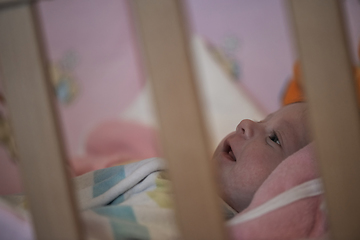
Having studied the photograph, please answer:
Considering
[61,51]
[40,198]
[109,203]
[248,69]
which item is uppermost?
[61,51]

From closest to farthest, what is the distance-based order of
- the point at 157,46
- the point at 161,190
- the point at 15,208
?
the point at 157,46 < the point at 15,208 < the point at 161,190

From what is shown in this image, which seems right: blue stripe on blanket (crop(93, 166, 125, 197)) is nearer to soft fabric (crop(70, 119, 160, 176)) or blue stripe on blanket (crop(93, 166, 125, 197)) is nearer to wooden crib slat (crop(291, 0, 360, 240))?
wooden crib slat (crop(291, 0, 360, 240))

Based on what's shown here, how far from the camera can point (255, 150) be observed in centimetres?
88

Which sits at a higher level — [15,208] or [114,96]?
[114,96]

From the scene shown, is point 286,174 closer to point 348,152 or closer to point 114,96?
point 348,152

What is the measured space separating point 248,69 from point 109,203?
1.23 metres

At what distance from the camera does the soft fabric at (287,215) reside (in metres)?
0.63

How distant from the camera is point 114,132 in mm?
1860

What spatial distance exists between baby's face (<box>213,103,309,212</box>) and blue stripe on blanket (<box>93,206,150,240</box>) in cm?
26

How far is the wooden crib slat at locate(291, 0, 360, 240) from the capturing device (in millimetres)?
457

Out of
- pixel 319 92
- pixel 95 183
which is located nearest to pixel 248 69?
pixel 95 183

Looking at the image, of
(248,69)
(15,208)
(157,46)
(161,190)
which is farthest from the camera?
(248,69)

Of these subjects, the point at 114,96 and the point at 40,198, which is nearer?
the point at 40,198

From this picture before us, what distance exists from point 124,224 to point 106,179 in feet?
0.76
